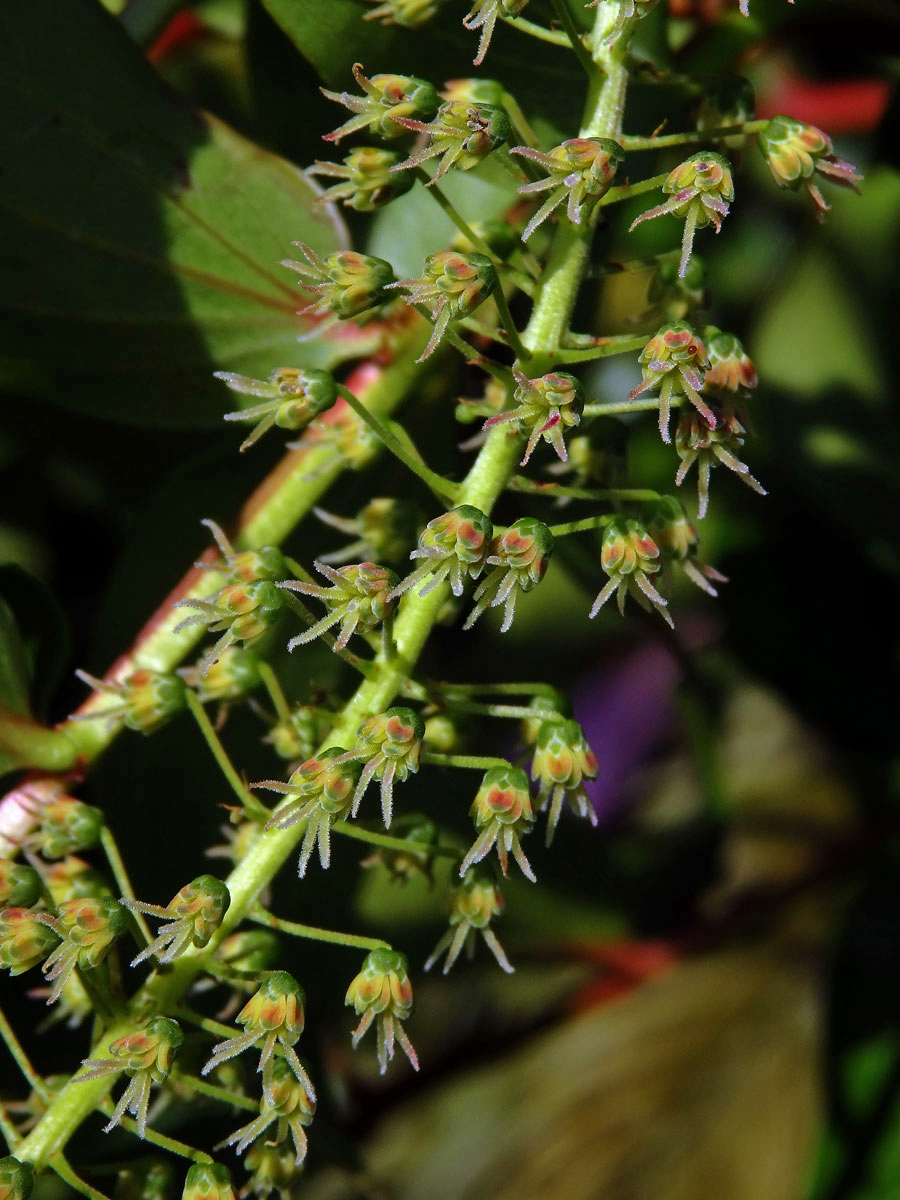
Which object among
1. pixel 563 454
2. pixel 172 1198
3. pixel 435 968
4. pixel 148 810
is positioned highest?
pixel 563 454

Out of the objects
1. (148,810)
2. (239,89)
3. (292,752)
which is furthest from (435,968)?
(239,89)

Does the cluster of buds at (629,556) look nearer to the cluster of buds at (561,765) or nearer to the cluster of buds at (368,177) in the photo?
the cluster of buds at (561,765)

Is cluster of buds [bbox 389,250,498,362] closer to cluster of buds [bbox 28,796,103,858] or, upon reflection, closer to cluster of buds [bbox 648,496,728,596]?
cluster of buds [bbox 648,496,728,596]

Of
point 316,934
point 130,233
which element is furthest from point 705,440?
point 130,233

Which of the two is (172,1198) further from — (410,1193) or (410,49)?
(410,1193)

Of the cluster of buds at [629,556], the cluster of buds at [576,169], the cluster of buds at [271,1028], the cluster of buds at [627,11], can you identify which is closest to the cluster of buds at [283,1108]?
the cluster of buds at [271,1028]

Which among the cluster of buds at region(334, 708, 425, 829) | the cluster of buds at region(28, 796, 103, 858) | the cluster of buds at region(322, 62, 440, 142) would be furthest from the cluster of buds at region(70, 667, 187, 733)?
the cluster of buds at region(322, 62, 440, 142)
